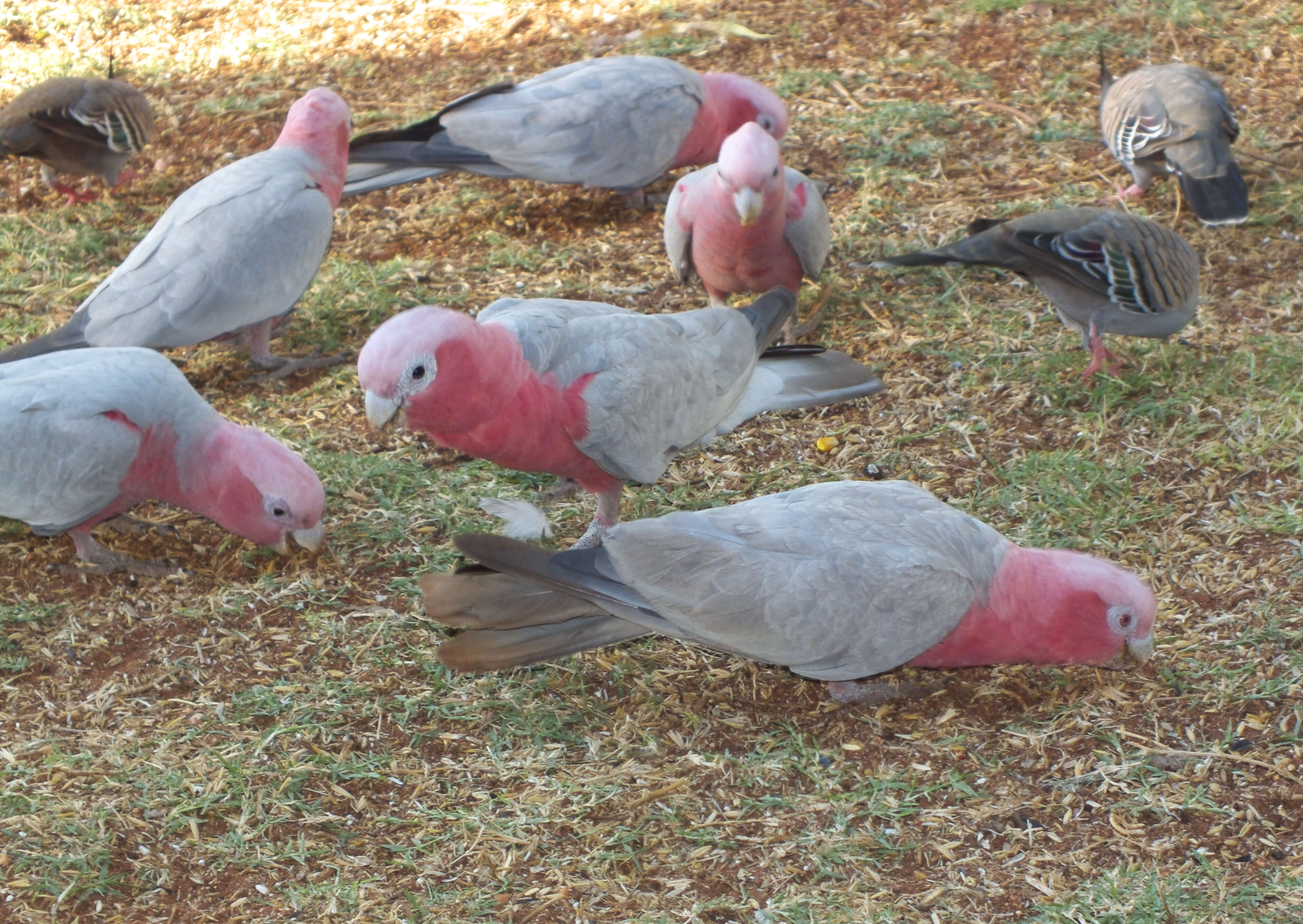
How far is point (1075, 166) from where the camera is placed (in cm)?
601

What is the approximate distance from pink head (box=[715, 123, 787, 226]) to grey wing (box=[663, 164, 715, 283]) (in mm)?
230

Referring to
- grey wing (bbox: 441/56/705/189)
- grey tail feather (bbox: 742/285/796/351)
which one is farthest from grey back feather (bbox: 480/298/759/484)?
grey wing (bbox: 441/56/705/189)

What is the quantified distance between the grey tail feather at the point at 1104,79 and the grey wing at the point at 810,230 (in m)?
2.00

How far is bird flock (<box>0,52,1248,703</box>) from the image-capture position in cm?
323

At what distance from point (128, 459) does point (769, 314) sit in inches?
90.9

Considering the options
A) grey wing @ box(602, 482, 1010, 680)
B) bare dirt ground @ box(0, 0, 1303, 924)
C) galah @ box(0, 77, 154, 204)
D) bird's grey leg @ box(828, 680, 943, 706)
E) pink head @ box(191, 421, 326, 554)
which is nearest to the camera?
bare dirt ground @ box(0, 0, 1303, 924)

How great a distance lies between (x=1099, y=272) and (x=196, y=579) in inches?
137

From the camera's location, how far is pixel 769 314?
14.4ft

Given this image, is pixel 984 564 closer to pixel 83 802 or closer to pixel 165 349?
pixel 83 802

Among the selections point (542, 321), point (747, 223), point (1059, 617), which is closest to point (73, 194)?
point (542, 321)

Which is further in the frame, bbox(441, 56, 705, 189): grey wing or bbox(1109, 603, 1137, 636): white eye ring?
bbox(441, 56, 705, 189): grey wing

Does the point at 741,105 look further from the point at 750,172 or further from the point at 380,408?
the point at 380,408

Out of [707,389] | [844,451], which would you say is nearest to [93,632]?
[707,389]

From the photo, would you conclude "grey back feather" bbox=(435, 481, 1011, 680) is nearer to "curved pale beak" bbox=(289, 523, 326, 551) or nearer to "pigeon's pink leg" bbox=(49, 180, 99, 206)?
"curved pale beak" bbox=(289, 523, 326, 551)
